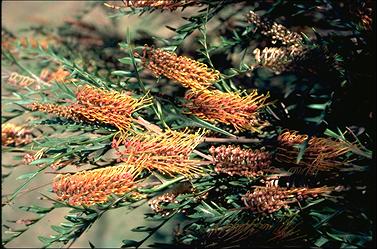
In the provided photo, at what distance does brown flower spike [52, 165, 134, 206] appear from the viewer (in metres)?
1.00

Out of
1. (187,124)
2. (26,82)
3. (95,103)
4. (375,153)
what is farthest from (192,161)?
(26,82)

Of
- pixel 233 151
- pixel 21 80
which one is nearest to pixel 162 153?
pixel 233 151

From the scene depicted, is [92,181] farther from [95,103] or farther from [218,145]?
[218,145]

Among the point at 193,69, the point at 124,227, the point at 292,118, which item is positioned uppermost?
the point at 193,69

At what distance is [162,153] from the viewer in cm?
103

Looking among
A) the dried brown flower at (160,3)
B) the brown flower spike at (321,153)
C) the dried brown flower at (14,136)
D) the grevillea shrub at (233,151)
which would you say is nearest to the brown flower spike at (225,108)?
the grevillea shrub at (233,151)

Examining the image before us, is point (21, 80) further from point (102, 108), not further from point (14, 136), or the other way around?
point (102, 108)

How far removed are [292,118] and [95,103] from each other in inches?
16.1

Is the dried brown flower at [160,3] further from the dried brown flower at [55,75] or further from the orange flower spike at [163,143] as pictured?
the dried brown flower at [55,75]

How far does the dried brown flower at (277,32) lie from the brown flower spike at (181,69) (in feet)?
0.47

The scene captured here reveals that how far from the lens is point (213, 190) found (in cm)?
115

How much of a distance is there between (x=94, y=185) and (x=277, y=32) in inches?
18.2

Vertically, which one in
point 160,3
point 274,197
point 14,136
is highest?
point 160,3

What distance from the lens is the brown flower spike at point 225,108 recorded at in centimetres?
Answer: 106
